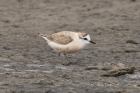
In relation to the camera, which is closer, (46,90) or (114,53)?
(46,90)

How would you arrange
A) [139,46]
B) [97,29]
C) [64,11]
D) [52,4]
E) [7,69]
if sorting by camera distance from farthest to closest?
Answer: [52,4], [64,11], [97,29], [139,46], [7,69]

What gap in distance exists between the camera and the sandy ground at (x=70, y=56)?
32.4ft

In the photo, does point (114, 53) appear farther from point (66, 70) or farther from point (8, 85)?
point (8, 85)

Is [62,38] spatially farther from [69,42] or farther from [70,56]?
[70,56]

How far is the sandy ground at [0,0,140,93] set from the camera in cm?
989

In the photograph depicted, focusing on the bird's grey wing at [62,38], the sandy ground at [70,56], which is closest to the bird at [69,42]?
the bird's grey wing at [62,38]

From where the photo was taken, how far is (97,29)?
56.9 feet

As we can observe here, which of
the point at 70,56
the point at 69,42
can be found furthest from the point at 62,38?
the point at 70,56

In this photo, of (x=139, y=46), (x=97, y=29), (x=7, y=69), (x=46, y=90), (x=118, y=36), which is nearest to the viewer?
(x=46, y=90)

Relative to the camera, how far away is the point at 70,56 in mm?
13359

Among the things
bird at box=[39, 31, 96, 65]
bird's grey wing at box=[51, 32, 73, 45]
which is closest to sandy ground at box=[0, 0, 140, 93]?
bird at box=[39, 31, 96, 65]

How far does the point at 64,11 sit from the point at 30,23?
2416mm

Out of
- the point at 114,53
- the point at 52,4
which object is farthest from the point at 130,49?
the point at 52,4

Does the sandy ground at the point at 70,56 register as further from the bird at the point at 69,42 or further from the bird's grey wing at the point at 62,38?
the bird's grey wing at the point at 62,38
